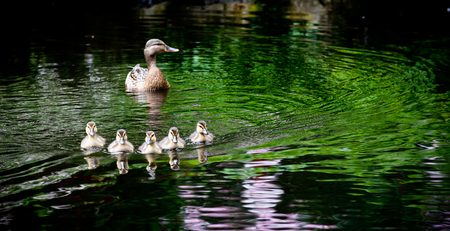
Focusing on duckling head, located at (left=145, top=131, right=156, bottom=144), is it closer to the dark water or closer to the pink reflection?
the dark water

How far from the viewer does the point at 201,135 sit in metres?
7.40

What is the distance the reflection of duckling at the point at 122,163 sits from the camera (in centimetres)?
646

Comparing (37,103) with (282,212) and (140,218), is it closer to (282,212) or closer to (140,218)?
(140,218)

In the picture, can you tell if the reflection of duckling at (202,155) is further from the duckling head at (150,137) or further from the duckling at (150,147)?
the duckling head at (150,137)

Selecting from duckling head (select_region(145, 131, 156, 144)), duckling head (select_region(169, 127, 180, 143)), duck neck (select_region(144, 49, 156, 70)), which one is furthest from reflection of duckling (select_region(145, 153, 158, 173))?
duck neck (select_region(144, 49, 156, 70))

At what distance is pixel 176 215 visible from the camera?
531 centimetres

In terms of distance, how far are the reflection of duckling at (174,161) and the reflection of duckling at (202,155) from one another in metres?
0.28

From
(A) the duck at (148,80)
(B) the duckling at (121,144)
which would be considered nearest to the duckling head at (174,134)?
(B) the duckling at (121,144)

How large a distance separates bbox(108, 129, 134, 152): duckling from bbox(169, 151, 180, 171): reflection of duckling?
53 cm

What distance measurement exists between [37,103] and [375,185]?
5925mm

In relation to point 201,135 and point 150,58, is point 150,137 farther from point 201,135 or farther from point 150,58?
point 150,58

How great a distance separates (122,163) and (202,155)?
39.4 inches

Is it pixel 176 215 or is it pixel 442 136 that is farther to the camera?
pixel 442 136

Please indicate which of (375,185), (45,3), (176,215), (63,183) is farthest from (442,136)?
(45,3)
